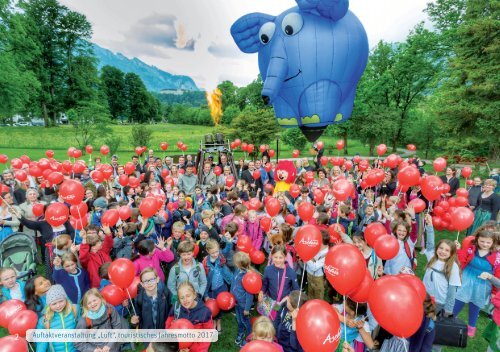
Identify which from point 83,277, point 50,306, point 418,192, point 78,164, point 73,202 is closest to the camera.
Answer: point 50,306

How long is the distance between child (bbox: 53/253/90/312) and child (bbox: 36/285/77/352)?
699mm

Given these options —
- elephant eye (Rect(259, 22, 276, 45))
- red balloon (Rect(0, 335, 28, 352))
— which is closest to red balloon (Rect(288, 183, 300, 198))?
elephant eye (Rect(259, 22, 276, 45))

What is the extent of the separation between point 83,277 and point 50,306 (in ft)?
3.15

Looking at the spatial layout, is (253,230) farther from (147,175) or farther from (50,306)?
(147,175)

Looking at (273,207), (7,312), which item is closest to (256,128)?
(273,207)

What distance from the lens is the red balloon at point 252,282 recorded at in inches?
143

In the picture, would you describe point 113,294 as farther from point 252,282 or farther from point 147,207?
point 252,282

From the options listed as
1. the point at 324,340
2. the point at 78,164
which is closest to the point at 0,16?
the point at 78,164

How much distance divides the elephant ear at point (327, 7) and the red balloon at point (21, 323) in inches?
259

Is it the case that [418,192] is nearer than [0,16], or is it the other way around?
[418,192]

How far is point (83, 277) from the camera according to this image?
3932mm

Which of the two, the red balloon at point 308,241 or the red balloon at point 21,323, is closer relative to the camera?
the red balloon at point 21,323

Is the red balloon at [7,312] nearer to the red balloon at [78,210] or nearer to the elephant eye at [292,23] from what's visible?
the red balloon at [78,210]

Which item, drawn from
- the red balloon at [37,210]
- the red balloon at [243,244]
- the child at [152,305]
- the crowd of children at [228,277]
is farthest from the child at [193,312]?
the red balloon at [37,210]
